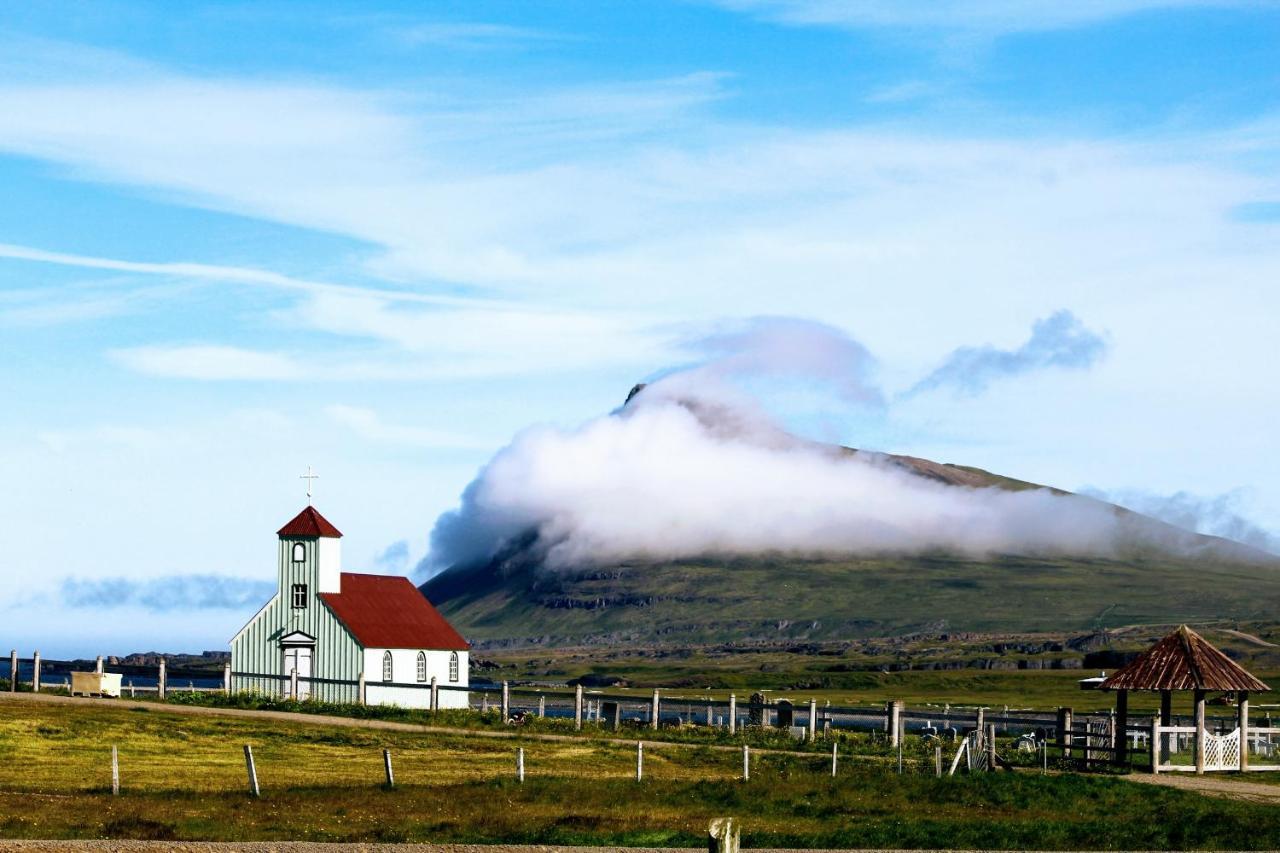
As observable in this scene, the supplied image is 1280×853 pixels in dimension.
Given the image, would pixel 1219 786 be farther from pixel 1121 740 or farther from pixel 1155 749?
pixel 1121 740

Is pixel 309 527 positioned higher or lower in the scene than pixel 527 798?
higher

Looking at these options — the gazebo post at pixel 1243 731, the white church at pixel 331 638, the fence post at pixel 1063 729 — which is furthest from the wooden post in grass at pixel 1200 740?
the white church at pixel 331 638

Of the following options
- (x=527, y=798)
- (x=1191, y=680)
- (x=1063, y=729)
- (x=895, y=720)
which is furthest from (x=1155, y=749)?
(x=527, y=798)

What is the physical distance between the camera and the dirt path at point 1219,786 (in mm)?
52656

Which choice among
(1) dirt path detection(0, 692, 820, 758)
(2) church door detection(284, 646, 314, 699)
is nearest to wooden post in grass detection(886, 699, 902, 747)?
(1) dirt path detection(0, 692, 820, 758)

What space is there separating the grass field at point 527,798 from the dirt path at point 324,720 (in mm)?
3582

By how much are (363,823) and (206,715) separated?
33045 millimetres

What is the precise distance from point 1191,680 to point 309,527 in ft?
148

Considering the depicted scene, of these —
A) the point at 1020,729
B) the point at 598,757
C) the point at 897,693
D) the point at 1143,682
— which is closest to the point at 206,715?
the point at 598,757

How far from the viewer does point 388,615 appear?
303 feet

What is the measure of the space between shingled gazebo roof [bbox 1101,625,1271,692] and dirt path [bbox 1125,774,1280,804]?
3.49 meters

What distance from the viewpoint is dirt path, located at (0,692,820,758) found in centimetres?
7006

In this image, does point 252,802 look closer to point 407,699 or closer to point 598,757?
point 598,757

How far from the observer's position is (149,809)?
41562mm
